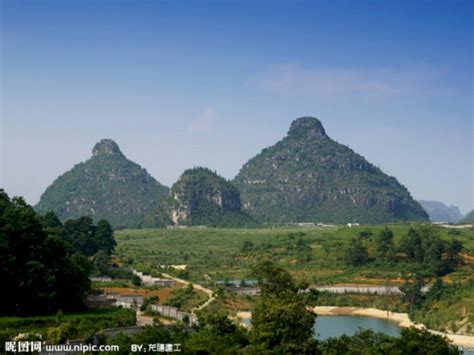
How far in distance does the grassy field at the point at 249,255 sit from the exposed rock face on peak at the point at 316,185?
42.6 meters

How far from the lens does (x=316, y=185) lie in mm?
127375

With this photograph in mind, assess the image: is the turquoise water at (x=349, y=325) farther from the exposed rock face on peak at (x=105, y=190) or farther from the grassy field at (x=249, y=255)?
the exposed rock face on peak at (x=105, y=190)

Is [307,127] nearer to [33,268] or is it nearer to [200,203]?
[200,203]

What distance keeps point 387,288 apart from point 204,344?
2553 centimetres

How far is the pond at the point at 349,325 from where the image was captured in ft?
103

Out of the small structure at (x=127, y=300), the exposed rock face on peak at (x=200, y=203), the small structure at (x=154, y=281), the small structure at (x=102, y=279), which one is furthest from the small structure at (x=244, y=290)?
the exposed rock face on peak at (x=200, y=203)

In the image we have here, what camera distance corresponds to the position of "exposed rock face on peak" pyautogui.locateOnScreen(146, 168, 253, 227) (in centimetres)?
10550

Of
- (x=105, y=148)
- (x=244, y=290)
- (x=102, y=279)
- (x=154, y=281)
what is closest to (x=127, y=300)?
(x=102, y=279)

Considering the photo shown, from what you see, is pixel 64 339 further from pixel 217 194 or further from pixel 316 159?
pixel 316 159

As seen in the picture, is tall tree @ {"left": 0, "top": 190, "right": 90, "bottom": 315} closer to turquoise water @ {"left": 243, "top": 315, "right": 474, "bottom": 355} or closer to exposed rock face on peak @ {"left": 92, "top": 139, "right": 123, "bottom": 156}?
turquoise water @ {"left": 243, "top": 315, "right": 474, "bottom": 355}

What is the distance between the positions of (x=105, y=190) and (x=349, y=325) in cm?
9649

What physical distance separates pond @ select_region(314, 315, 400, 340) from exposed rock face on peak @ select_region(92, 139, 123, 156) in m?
106

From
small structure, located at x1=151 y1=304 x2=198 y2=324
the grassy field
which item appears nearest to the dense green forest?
small structure, located at x1=151 y1=304 x2=198 y2=324

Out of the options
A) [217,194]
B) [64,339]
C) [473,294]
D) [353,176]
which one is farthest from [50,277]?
[353,176]
